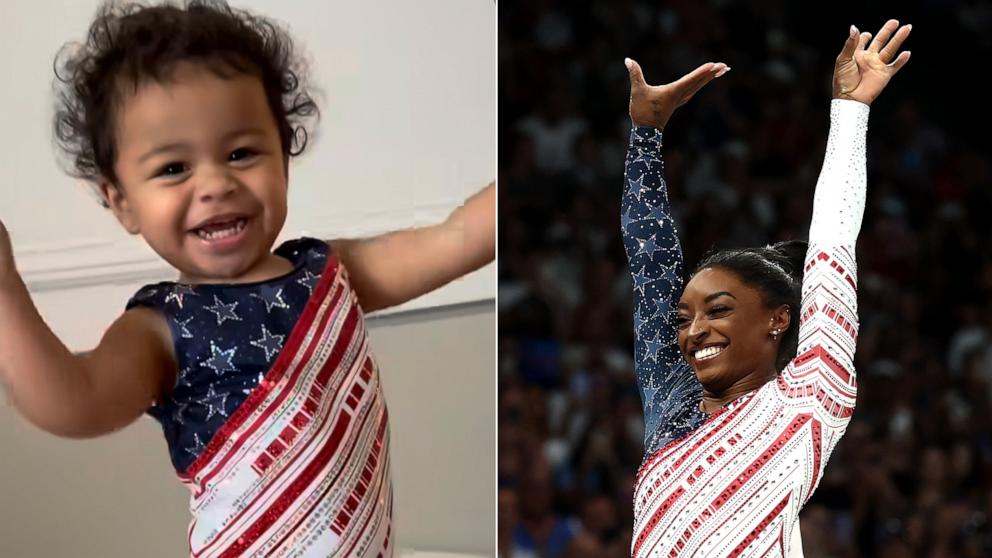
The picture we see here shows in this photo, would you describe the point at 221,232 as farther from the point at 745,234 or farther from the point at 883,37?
the point at 883,37

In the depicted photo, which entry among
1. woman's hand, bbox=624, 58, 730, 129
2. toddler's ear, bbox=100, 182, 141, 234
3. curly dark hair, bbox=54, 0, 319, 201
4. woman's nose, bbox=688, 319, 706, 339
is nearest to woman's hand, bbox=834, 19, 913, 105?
woman's hand, bbox=624, 58, 730, 129

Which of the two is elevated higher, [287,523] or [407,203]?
[407,203]

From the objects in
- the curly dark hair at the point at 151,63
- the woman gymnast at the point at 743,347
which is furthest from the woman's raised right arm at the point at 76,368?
the woman gymnast at the point at 743,347

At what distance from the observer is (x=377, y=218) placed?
3.53ft

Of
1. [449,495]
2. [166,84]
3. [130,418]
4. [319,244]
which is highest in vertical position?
[166,84]

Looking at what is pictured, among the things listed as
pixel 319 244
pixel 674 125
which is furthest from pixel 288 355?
pixel 674 125

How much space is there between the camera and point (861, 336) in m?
1.10

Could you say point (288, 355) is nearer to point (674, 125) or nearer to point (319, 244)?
point (319, 244)

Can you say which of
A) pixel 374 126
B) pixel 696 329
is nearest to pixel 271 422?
pixel 374 126

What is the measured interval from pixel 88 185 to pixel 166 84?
0.46 feet

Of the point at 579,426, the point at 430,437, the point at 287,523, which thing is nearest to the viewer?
the point at 287,523

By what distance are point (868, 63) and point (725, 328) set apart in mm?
271

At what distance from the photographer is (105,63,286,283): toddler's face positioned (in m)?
0.98

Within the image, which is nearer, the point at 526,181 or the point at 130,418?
the point at 130,418
